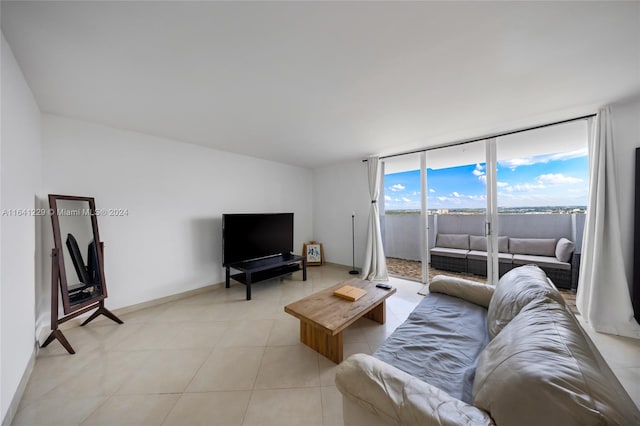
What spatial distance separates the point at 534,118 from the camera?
7.79 feet

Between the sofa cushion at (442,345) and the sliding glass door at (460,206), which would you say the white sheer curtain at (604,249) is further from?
the sofa cushion at (442,345)

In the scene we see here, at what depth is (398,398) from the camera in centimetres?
85

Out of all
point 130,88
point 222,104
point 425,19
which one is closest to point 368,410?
point 425,19

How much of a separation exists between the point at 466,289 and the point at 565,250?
2.33m

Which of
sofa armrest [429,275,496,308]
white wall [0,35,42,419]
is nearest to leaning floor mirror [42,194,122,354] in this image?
white wall [0,35,42,419]

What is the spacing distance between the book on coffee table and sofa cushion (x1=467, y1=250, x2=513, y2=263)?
2.49 metres

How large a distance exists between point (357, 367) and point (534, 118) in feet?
10.6

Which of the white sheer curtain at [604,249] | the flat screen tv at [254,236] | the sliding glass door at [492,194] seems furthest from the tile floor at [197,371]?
the sliding glass door at [492,194]

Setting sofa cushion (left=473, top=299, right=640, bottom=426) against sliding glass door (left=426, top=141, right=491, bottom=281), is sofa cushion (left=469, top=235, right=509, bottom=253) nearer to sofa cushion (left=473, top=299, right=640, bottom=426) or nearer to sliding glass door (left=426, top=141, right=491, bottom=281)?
sliding glass door (left=426, top=141, right=491, bottom=281)

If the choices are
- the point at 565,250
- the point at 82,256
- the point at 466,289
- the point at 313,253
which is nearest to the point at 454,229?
the point at 565,250

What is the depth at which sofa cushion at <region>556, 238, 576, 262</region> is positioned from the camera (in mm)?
2905

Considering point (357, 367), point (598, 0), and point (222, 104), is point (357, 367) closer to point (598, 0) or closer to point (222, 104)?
point (598, 0)

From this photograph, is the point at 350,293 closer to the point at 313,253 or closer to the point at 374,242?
the point at 374,242

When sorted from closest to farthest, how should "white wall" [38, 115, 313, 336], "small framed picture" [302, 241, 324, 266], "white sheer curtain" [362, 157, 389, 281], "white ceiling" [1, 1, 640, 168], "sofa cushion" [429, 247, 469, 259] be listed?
1. "white ceiling" [1, 1, 640, 168]
2. "white wall" [38, 115, 313, 336]
3. "sofa cushion" [429, 247, 469, 259]
4. "white sheer curtain" [362, 157, 389, 281]
5. "small framed picture" [302, 241, 324, 266]
